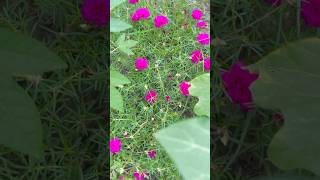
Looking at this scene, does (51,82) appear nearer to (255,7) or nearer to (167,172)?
(167,172)

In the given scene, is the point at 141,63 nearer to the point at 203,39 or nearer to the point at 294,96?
the point at 203,39

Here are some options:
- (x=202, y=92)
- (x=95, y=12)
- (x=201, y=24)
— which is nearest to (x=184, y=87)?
(x=202, y=92)

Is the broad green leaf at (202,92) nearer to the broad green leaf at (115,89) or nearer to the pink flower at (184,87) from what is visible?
the pink flower at (184,87)

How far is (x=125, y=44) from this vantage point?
1.04 meters

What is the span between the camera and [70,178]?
985 millimetres

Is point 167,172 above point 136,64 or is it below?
below

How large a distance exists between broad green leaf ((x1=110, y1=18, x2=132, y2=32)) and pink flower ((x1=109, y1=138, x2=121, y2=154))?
238 millimetres

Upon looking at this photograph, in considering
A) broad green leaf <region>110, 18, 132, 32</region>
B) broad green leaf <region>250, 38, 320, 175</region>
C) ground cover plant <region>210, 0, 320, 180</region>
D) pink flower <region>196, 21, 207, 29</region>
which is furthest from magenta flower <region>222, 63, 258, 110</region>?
broad green leaf <region>250, 38, 320, 175</region>

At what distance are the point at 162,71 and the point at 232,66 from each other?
0.15 metres

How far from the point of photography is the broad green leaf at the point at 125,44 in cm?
103

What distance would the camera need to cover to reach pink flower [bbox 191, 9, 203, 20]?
3.44 feet

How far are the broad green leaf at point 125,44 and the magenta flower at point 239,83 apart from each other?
8.3 inches

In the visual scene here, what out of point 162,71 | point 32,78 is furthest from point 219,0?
point 32,78

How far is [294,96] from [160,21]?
57cm
